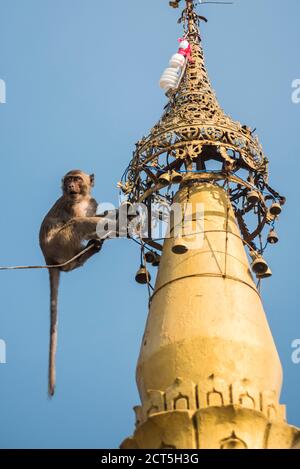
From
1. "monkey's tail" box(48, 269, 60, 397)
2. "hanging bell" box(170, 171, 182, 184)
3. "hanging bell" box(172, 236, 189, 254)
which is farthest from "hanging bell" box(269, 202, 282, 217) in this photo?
"monkey's tail" box(48, 269, 60, 397)

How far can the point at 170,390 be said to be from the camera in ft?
43.8

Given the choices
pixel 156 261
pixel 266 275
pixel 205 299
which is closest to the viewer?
pixel 205 299

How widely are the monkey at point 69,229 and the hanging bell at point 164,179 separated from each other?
1325mm

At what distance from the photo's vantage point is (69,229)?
53.2 feet

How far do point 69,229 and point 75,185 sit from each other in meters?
0.95

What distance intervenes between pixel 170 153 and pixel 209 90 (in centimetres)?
276

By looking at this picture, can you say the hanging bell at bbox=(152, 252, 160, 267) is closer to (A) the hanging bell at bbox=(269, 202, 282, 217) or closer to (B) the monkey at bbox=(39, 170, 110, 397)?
(B) the monkey at bbox=(39, 170, 110, 397)

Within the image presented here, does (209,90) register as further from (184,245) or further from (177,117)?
(184,245)

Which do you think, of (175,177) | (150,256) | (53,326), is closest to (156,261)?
(150,256)

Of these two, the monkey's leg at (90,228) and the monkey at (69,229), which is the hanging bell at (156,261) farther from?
the monkey's leg at (90,228)

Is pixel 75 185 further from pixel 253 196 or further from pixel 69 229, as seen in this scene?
pixel 253 196

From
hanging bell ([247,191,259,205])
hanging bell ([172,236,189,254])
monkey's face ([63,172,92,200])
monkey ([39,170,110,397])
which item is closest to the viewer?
hanging bell ([172,236,189,254])

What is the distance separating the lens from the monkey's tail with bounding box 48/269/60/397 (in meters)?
14.4
